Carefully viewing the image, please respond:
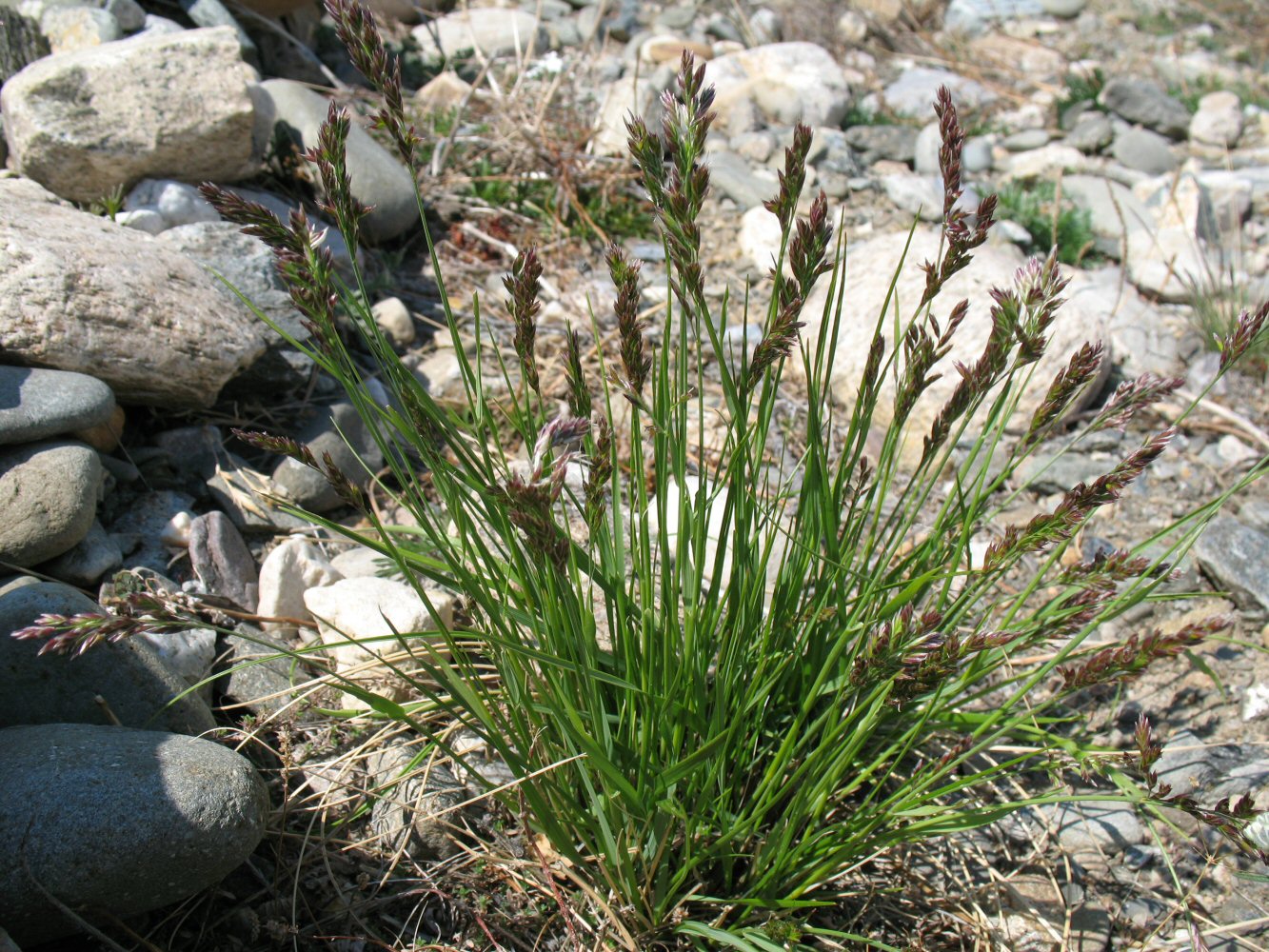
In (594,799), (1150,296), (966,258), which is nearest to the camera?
(966,258)

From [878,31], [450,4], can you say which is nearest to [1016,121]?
[878,31]

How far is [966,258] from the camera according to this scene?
1.44m

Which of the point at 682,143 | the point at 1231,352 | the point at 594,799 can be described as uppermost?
the point at 682,143

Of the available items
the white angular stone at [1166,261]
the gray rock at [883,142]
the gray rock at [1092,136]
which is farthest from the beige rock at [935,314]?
the gray rock at [1092,136]

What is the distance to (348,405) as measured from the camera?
11.0 feet

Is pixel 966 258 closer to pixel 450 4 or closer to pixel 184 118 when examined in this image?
pixel 184 118

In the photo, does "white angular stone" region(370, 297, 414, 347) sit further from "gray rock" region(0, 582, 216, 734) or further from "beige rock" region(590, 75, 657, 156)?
"gray rock" region(0, 582, 216, 734)

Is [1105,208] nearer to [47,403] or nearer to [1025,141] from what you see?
[1025,141]

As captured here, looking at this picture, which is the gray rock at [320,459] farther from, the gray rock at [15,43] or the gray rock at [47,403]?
the gray rock at [15,43]

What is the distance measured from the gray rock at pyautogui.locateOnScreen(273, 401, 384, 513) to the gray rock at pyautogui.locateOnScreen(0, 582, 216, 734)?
89 centimetres

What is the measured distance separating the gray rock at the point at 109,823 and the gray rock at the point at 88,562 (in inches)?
27.3

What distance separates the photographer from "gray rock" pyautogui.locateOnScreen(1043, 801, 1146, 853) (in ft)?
7.81

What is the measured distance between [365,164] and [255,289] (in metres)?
1.19

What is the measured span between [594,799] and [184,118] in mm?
3161
